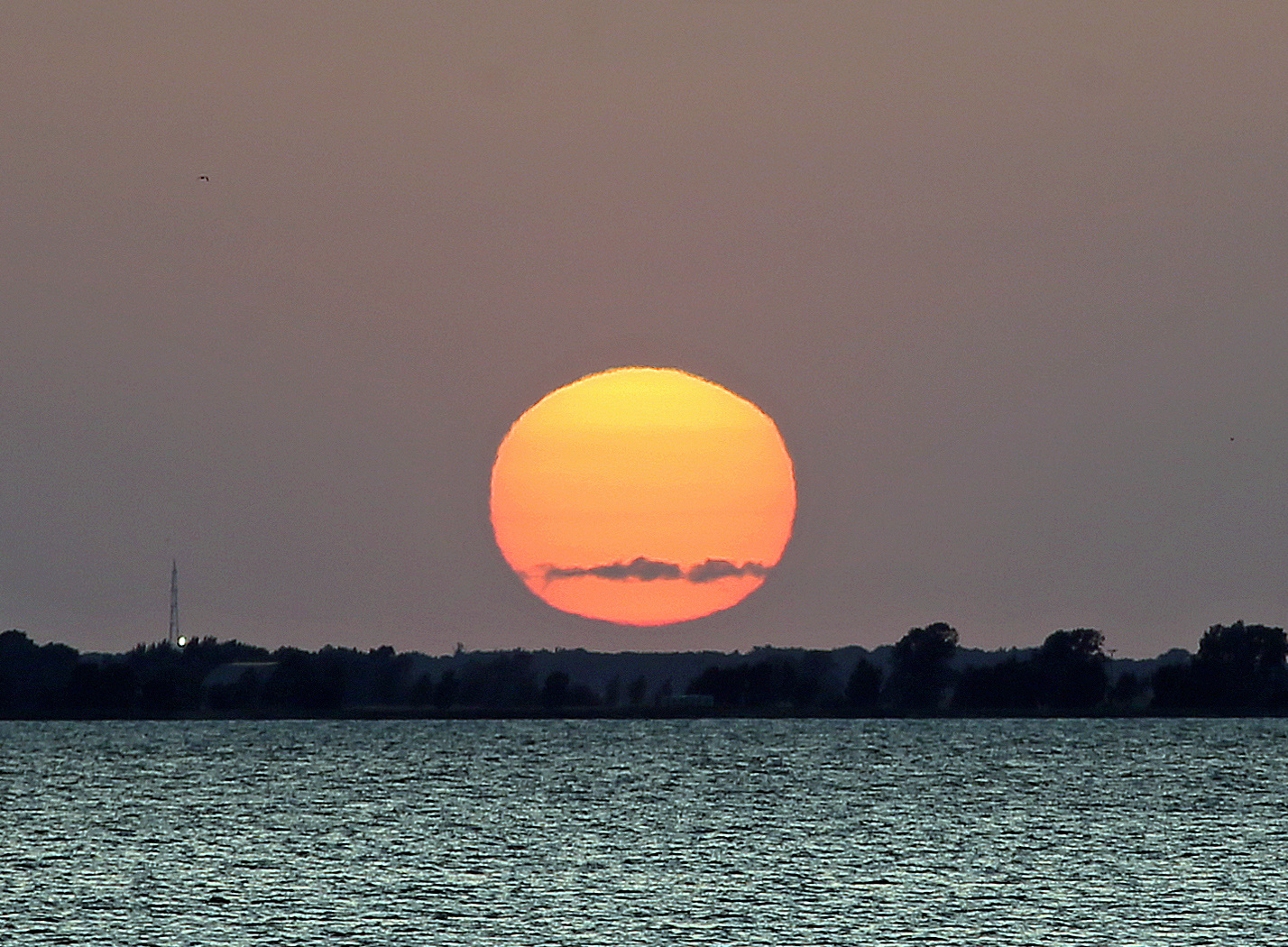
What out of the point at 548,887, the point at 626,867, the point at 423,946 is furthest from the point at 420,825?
the point at 423,946

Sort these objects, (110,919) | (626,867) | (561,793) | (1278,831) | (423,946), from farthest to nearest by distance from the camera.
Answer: (561,793) → (1278,831) → (626,867) → (110,919) → (423,946)

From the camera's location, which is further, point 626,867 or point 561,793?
point 561,793

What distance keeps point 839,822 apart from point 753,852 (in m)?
27.6

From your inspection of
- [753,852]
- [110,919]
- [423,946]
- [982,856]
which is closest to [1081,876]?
[982,856]

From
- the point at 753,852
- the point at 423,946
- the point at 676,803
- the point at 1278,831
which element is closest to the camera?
the point at 423,946

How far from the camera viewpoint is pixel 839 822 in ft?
492

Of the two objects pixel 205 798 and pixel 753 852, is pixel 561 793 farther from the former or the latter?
pixel 753 852


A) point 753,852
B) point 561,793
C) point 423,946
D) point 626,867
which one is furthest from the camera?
point 561,793

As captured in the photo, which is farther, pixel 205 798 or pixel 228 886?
pixel 205 798

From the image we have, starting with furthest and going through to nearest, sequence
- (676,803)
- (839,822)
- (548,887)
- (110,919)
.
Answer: (676,803) → (839,822) → (548,887) → (110,919)

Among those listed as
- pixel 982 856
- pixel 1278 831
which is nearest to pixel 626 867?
pixel 982 856

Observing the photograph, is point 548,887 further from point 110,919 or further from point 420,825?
point 420,825

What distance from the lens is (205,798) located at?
188 m

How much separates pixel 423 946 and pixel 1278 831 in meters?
76.8
